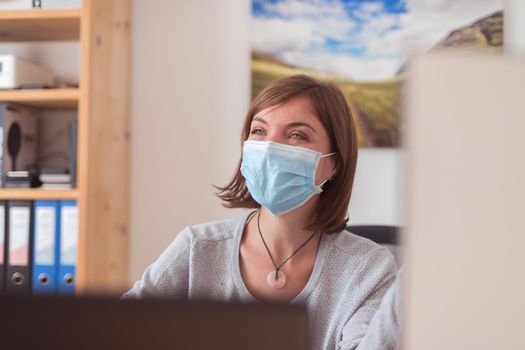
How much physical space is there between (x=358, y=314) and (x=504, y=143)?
720mm

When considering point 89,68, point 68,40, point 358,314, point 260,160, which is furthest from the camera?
point 68,40

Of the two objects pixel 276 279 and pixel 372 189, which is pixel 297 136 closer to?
pixel 276 279

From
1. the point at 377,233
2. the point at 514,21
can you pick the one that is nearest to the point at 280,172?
the point at 377,233

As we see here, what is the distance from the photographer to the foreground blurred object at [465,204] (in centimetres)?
35

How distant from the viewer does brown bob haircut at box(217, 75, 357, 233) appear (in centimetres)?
117

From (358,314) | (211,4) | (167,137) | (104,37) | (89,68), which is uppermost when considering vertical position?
(211,4)

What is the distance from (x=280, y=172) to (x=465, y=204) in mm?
840

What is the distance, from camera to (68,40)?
226 cm

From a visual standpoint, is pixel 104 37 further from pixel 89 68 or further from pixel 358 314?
pixel 358 314

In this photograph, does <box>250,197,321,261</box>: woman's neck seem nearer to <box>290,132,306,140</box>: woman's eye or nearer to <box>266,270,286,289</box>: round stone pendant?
<box>266,270,286,289</box>: round stone pendant

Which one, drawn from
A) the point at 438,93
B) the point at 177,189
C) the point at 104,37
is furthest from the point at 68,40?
the point at 438,93

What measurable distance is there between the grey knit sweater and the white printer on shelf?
1.13m

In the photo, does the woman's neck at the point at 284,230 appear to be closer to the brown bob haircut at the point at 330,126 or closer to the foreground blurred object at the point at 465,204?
the brown bob haircut at the point at 330,126

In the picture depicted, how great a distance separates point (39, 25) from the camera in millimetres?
2021
